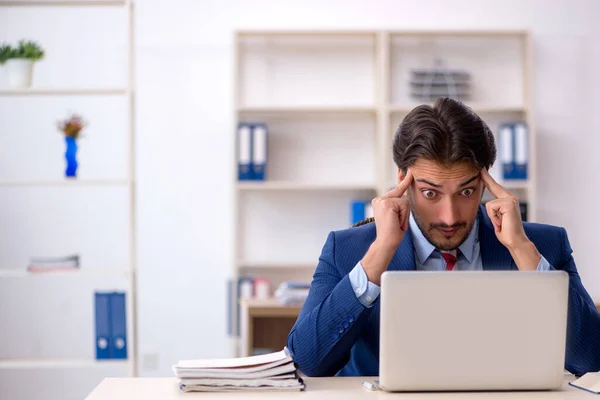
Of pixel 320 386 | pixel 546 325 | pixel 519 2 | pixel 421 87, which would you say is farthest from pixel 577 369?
pixel 519 2

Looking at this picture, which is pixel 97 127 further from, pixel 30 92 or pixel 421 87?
pixel 421 87

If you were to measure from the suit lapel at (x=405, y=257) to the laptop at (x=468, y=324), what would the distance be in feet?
1.49

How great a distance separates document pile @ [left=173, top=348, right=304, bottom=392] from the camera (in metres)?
1.51

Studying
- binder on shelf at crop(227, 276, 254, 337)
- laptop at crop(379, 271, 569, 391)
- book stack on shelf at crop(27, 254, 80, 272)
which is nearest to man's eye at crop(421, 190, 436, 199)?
laptop at crop(379, 271, 569, 391)

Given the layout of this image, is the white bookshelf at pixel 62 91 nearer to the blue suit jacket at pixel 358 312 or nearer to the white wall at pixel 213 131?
the white wall at pixel 213 131

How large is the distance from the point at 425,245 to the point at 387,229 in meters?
0.18

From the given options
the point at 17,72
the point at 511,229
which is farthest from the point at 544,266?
the point at 17,72

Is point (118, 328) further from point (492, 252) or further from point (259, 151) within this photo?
point (492, 252)

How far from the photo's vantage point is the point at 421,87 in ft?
14.5

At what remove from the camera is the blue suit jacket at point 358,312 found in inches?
68.6

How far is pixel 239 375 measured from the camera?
4.97 feet

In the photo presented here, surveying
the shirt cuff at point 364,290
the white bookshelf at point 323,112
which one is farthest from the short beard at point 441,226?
the white bookshelf at point 323,112

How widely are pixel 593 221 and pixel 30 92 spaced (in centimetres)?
309

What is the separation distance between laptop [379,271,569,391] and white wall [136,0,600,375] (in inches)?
125
